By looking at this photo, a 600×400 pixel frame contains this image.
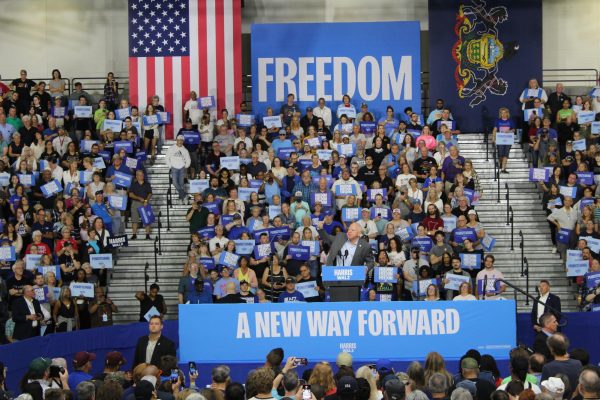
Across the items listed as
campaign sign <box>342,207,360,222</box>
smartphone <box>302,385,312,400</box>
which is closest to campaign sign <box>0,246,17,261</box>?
campaign sign <box>342,207,360,222</box>

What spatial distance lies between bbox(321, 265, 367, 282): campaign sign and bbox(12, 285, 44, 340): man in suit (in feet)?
18.9

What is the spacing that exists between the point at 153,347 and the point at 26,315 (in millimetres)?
5704

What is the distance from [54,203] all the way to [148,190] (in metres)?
2.15

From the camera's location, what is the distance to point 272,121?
99.9ft

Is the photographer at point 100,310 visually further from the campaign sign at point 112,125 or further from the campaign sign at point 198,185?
the campaign sign at point 112,125

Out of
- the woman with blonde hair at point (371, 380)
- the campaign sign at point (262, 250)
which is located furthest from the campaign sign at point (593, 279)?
the woman with blonde hair at point (371, 380)

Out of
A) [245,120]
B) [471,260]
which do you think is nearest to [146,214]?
[245,120]

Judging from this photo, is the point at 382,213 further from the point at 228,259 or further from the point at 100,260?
the point at 100,260

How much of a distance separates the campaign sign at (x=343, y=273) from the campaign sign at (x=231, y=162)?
8241 millimetres

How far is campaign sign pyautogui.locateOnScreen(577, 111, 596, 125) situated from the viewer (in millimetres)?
29312

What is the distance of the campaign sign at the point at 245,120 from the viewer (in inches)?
1214

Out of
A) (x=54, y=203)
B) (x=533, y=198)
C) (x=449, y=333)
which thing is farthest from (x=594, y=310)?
(x=54, y=203)

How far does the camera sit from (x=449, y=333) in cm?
1995

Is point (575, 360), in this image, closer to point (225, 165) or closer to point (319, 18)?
point (225, 165)
